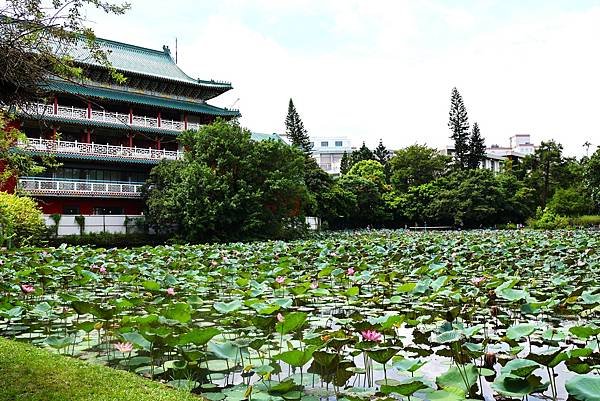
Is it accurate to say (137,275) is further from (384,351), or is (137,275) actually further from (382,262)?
(384,351)

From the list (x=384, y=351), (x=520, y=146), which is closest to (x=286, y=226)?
(x=384, y=351)

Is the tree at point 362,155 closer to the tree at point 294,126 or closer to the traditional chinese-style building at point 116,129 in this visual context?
the tree at point 294,126

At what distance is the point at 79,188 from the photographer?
2252cm

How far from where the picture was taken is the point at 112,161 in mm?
24172

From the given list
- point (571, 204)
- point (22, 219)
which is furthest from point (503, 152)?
point (22, 219)

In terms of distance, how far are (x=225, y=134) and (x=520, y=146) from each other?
69408mm

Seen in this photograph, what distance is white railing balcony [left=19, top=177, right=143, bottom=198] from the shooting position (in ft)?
69.9

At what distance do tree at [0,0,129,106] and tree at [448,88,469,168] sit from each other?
4022 cm

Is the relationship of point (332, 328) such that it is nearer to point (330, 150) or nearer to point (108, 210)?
point (108, 210)

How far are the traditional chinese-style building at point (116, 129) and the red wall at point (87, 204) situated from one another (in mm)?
38

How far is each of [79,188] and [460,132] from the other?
97.1ft

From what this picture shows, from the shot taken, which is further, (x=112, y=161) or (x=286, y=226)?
(x=112, y=161)

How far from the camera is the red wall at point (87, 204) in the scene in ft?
72.6

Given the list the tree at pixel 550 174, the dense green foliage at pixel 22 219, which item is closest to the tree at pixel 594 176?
the tree at pixel 550 174
